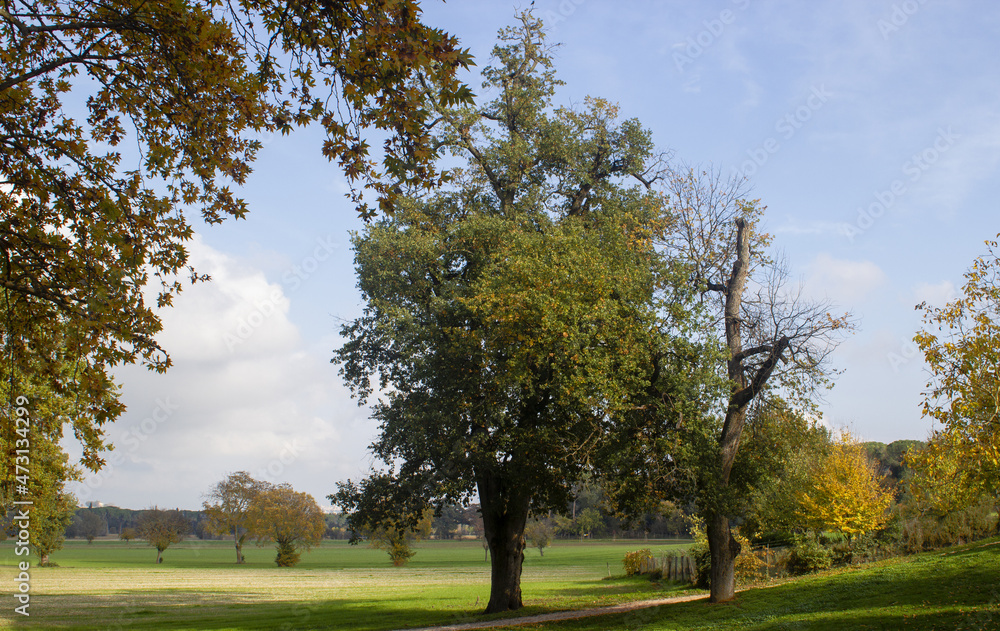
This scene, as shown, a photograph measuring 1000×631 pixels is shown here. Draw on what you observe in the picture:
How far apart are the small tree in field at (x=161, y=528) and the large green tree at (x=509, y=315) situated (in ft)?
203

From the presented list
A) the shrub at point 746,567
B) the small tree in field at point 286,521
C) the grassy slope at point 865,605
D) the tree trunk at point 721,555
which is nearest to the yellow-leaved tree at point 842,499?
the shrub at point 746,567

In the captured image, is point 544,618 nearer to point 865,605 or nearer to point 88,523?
point 865,605

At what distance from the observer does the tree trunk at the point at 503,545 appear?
65.8 ft

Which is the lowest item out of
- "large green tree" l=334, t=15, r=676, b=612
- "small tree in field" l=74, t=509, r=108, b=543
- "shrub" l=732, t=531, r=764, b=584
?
"small tree in field" l=74, t=509, r=108, b=543

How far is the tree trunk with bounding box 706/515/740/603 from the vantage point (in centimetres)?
1636

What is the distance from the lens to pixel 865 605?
1356 cm

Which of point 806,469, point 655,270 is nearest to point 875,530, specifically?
point 806,469

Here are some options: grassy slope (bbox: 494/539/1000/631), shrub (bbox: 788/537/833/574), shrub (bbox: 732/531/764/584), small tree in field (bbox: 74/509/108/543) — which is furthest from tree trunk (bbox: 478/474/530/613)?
small tree in field (bbox: 74/509/108/543)

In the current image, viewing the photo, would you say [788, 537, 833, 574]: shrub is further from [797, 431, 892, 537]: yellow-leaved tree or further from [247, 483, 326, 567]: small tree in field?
[247, 483, 326, 567]: small tree in field

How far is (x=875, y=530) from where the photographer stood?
2712cm

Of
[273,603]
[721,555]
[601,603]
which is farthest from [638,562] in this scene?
[721,555]

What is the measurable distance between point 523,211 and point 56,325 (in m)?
14.6

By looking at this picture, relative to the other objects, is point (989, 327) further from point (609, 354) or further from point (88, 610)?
point (88, 610)

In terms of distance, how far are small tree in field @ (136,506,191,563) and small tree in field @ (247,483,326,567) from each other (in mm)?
9440
